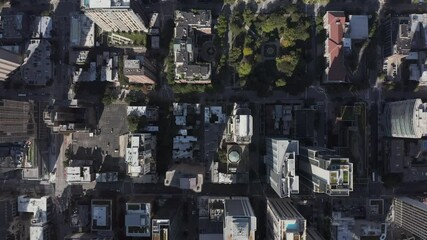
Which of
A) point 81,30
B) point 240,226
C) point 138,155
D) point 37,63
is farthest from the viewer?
point 37,63

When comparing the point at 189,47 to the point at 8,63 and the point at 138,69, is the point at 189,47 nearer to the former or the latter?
the point at 138,69

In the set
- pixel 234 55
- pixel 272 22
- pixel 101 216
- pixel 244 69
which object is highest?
pixel 272 22

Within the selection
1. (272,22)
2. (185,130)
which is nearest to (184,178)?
(185,130)

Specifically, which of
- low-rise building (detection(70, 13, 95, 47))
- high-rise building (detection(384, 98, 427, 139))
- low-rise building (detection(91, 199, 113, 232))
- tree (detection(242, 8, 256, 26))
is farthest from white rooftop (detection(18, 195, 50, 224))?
high-rise building (detection(384, 98, 427, 139))

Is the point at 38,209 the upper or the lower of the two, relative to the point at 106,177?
lower

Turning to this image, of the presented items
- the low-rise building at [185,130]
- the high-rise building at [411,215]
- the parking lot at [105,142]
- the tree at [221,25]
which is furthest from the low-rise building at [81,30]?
the high-rise building at [411,215]

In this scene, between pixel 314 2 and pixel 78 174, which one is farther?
pixel 314 2

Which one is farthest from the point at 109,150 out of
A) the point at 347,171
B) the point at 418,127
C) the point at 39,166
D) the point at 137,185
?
the point at 418,127

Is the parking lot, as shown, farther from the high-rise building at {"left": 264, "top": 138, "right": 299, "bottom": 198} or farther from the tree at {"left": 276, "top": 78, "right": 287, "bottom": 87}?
the high-rise building at {"left": 264, "top": 138, "right": 299, "bottom": 198}
